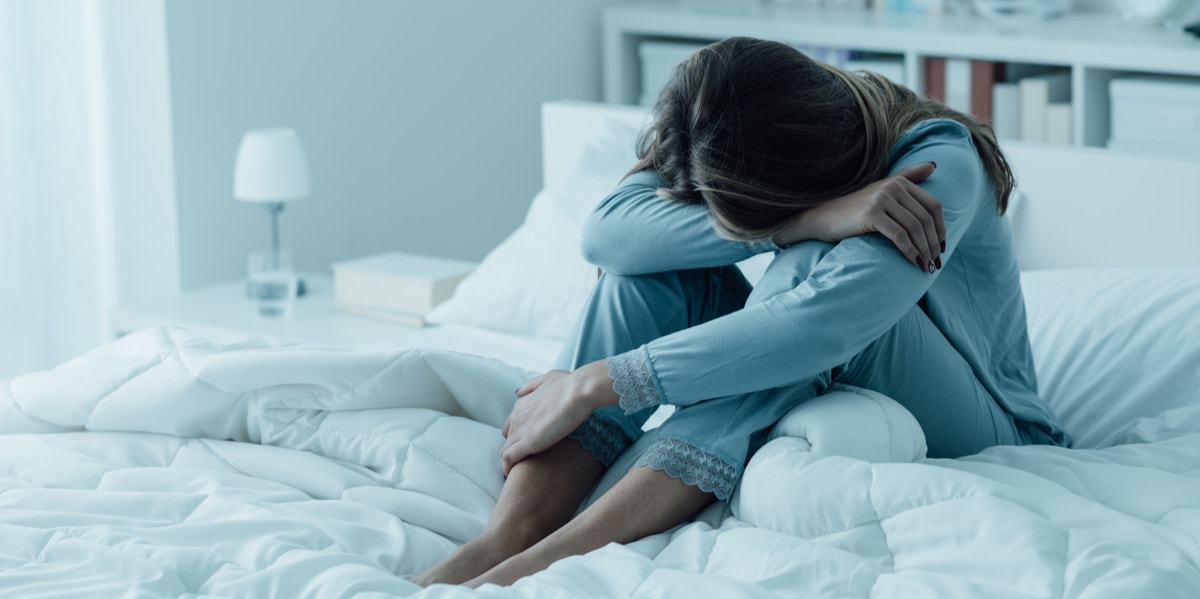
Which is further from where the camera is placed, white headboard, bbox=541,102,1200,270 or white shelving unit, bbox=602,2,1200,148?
white shelving unit, bbox=602,2,1200,148

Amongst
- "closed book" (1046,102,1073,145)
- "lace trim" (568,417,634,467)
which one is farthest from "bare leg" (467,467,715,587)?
"closed book" (1046,102,1073,145)

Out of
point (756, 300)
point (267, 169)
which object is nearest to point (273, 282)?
point (267, 169)

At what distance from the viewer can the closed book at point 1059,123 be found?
2779 mm

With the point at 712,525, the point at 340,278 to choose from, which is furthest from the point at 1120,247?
the point at 340,278

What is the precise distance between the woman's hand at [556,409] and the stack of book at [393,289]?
40.4 inches

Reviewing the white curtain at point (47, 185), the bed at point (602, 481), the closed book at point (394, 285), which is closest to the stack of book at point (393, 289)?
the closed book at point (394, 285)

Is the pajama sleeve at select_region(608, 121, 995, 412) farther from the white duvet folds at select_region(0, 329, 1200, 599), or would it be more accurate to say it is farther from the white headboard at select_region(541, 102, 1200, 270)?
the white headboard at select_region(541, 102, 1200, 270)

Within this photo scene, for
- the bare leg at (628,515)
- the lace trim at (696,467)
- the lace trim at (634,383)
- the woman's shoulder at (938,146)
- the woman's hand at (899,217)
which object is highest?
the woman's shoulder at (938,146)

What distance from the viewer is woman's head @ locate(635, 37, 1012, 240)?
132 centimetres

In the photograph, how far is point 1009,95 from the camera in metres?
2.88

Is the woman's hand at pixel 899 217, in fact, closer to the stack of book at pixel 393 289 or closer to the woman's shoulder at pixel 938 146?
the woman's shoulder at pixel 938 146

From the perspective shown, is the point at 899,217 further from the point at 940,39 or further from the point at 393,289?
the point at 940,39

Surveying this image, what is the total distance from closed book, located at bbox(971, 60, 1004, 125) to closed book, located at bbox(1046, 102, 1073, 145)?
0.14 m

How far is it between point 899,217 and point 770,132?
0.16 metres
